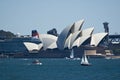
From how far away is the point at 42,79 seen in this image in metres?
49.3

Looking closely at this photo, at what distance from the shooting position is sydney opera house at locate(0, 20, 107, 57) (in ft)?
358

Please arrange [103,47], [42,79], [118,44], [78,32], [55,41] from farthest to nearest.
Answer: [118,44]
[103,47]
[55,41]
[78,32]
[42,79]

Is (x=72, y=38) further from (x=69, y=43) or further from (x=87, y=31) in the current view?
(x=87, y=31)

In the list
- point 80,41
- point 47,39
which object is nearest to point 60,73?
point 80,41

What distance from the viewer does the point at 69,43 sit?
374 ft

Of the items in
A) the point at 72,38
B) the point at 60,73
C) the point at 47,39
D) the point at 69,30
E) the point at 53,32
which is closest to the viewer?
the point at 60,73

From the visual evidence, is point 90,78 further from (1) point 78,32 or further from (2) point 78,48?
(2) point 78,48

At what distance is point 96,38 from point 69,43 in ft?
22.6

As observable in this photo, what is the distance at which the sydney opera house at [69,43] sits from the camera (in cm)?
10927

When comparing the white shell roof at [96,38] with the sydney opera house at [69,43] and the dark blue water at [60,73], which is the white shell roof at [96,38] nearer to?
the sydney opera house at [69,43]

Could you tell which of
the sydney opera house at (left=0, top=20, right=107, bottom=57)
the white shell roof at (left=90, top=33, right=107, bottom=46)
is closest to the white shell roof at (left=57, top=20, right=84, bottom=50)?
the sydney opera house at (left=0, top=20, right=107, bottom=57)

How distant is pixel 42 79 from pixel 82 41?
213 feet

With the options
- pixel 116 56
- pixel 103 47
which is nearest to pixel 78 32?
pixel 103 47

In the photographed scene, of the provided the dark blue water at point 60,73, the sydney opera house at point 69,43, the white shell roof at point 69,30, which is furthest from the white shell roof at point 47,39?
the dark blue water at point 60,73
